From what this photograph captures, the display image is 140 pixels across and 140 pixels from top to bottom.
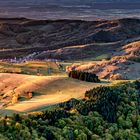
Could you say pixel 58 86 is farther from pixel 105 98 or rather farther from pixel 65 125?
→ pixel 65 125

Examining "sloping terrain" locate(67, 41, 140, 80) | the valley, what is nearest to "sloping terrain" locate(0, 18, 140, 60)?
the valley

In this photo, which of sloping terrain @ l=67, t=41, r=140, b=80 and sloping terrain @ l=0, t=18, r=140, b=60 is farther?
sloping terrain @ l=0, t=18, r=140, b=60

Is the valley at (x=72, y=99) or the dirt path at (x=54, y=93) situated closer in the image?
the valley at (x=72, y=99)

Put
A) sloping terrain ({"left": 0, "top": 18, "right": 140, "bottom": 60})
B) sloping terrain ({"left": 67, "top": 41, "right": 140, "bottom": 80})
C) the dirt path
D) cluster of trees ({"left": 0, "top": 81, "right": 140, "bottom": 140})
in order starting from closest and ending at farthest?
cluster of trees ({"left": 0, "top": 81, "right": 140, "bottom": 140})
the dirt path
sloping terrain ({"left": 67, "top": 41, "right": 140, "bottom": 80})
sloping terrain ({"left": 0, "top": 18, "right": 140, "bottom": 60})

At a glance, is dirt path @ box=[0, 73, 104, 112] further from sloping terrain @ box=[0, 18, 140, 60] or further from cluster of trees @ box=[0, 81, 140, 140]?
sloping terrain @ box=[0, 18, 140, 60]

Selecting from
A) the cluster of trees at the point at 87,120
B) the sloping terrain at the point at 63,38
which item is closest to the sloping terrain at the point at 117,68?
the sloping terrain at the point at 63,38

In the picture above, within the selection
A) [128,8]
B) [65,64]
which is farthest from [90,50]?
[128,8]

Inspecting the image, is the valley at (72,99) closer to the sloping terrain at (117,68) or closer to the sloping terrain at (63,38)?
the sloping terrain at (117,68)
